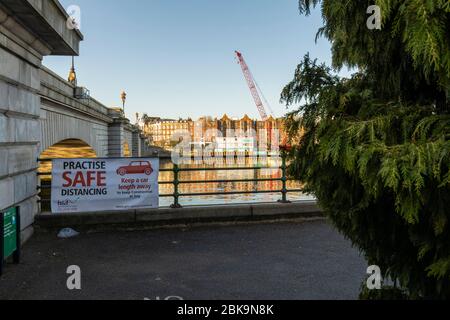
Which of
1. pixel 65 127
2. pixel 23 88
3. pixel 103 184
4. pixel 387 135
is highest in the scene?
pixel 23 88

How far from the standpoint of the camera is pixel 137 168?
8.99 meters

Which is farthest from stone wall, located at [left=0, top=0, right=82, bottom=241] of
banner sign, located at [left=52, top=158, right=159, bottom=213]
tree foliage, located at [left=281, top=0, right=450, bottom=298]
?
tree foliage, located at [left=281, top=0, right=450, bottom=298]

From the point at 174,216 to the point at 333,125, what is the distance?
6.53 m

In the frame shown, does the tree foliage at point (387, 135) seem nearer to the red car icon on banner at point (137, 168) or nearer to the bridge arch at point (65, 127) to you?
the red car icon on banner at point (137, 168)

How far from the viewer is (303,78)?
334 cm

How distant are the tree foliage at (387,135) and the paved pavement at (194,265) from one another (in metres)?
2.02

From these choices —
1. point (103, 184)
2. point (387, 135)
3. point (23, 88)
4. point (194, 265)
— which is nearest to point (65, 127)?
point (103, 184)

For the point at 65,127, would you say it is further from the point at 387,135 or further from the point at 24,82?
the point at 387,135

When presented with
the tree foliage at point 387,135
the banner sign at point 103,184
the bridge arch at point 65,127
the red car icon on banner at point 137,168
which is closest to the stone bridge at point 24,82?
the banner sign at point 103,184

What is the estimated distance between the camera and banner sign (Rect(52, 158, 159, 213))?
847 centimetres

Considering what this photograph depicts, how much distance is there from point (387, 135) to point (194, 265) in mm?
4133

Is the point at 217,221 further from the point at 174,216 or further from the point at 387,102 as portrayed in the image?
the point at 387,102

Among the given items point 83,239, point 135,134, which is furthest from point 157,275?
point 135,134

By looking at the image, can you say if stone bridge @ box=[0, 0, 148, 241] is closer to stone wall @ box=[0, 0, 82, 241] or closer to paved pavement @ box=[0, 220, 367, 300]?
stone wall @ box=[0, 0, 82, 241]
